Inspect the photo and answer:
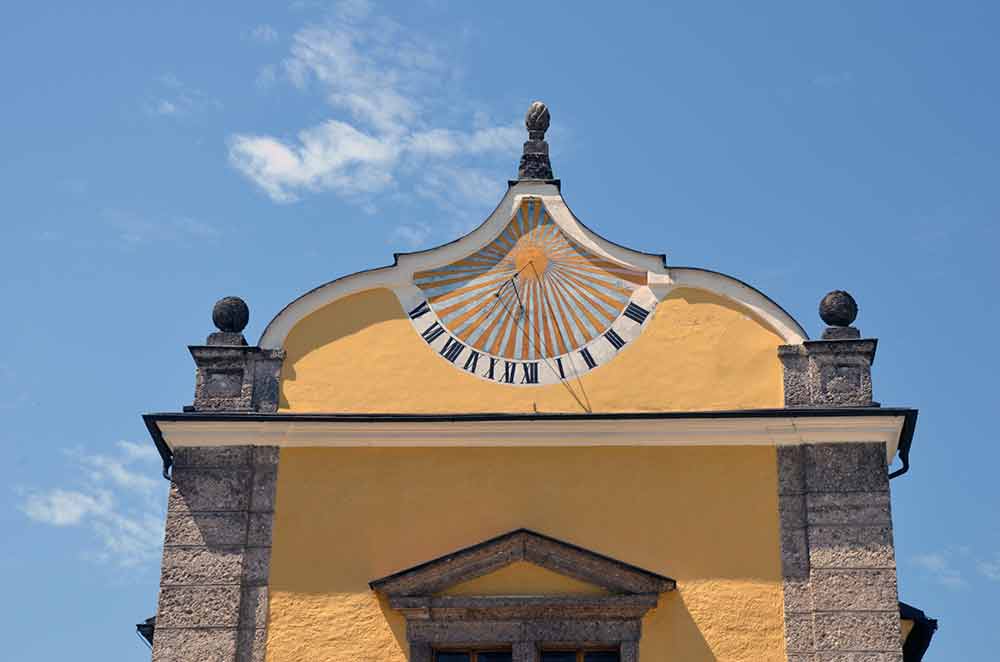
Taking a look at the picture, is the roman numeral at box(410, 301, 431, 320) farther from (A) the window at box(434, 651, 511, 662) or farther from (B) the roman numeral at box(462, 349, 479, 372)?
(A) the window at box(434, 651, 511, 662)

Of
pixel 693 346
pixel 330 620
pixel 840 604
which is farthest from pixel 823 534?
pixel 330 620

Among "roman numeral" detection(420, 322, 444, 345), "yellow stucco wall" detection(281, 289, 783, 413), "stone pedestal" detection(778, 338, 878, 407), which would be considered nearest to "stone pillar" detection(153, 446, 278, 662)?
"yellow stucco wall" detection(281, 289, 783, 413)

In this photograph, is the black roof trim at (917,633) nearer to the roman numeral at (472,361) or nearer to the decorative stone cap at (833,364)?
the decorative stone cap at (833,364)

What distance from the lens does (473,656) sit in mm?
16500

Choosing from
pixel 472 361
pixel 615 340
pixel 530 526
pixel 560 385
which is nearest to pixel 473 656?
pixel 530 526

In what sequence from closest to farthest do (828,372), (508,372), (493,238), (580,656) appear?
(580,656) < (828,372) < (508,372) < (493,238)

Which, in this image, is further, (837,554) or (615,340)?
(615,340)

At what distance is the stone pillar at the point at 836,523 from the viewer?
1627 centimetres

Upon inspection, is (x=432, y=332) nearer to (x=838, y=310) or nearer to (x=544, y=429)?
(x=544, y=429)

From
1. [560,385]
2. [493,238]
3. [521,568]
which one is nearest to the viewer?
[521,568]

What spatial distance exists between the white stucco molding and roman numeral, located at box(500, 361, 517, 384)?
1449 mm

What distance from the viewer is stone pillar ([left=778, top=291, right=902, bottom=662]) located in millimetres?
16266

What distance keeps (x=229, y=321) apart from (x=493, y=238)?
3.05 m

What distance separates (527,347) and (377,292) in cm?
179
